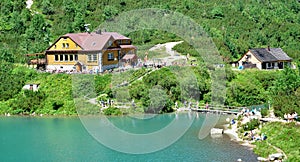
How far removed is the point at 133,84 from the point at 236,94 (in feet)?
32.6

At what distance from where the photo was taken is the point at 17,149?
36.6m

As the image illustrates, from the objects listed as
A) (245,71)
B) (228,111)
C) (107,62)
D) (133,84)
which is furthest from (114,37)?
(228,111)

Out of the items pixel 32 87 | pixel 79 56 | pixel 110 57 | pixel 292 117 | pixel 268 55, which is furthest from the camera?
pixel 268 55

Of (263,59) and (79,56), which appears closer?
(79,56)

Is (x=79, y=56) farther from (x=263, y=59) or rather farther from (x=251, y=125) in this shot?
(x=251, y=125)

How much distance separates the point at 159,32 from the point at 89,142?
41.3 meters

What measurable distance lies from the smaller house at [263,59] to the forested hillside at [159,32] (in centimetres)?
410

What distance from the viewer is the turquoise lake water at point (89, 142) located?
3384 centimetres

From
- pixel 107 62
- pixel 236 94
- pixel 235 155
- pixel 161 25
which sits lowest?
pixel 235 155

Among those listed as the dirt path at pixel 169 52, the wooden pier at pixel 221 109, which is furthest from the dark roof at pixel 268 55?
the wooden pier at pixel 221 109

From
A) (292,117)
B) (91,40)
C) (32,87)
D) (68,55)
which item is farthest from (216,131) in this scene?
(68,55)

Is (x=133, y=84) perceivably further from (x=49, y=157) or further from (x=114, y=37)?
(x=49, y=157)

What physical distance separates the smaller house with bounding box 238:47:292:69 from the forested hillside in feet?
13.4

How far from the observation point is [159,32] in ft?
254
